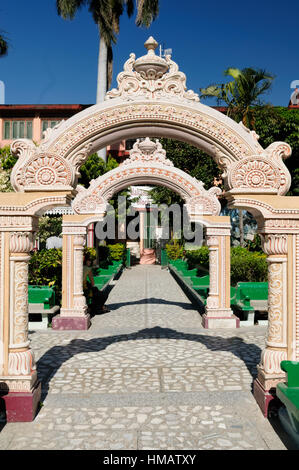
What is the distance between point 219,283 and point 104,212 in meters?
3.06

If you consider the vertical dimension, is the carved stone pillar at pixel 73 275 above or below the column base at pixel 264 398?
above

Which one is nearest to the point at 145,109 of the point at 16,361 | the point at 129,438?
the point at 16,361

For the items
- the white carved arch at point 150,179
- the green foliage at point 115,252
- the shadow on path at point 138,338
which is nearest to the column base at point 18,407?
the shadow on path at point 138,338

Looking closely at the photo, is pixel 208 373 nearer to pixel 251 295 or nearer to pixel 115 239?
pixel 251 295

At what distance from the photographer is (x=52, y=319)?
862 centimetres

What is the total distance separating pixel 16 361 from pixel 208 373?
2.71 m

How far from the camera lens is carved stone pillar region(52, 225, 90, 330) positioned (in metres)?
8.67

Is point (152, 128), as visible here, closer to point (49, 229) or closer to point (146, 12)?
point (49, 229)

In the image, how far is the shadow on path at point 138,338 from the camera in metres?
5.79

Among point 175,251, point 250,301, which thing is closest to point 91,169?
point 175,251

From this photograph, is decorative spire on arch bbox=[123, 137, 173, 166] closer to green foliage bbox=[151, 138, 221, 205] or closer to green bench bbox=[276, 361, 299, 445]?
green bench bbox=[276, 361, 299, 445]

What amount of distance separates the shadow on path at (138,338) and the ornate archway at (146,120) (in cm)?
119

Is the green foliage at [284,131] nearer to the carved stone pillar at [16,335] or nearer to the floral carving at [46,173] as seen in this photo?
the floral carving at [46,173]
